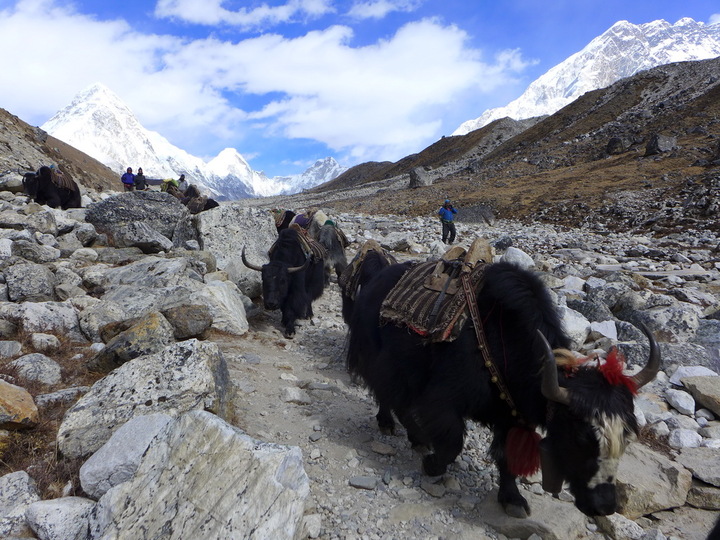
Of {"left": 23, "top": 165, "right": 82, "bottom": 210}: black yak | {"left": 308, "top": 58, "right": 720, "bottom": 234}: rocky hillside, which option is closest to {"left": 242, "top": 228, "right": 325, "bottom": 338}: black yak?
{"left": 23, "top": 165, "right": 82, "bottom": 210}: black yak

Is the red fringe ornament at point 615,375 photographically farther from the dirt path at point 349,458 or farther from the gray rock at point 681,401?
the gray rock at point 681,401

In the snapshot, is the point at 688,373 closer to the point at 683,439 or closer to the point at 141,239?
the point at 683,439

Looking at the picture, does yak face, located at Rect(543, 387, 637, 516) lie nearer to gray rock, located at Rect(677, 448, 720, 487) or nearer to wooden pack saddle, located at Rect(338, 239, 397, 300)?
gray rock, located at Rect(677, 448, 720, 487)

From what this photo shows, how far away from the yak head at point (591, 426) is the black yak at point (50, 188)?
9952mm

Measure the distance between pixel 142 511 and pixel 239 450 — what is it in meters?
0.39

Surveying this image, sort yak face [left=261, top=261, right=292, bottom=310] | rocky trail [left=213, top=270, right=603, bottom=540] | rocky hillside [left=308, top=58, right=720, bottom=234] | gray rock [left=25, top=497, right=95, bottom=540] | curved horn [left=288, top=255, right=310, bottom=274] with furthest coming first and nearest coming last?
rocky hillside [left=308, top=58, right=720, bottom=234], curved horn [left=288, top=255, right=310, bottom=274], yak face [left=261, top=261, right=292, bottom=310], rocky trail [left=213, top=270, right=603, bottom=540], gray rock [left=25, top=497, right=95, bottom=540]

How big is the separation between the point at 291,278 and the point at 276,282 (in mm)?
229

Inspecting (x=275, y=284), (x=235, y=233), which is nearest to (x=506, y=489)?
(x=275, y=284)

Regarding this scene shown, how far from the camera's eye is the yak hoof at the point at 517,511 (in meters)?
2.35

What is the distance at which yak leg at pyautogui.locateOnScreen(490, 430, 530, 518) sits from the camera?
237 centimetres

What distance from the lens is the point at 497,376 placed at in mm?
2314

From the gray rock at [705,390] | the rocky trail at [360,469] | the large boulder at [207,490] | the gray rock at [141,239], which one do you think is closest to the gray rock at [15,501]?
the large boulder at [207,490]

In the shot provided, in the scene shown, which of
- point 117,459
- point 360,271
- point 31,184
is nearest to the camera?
point 117,459

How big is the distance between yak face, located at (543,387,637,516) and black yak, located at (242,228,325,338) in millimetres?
3624
